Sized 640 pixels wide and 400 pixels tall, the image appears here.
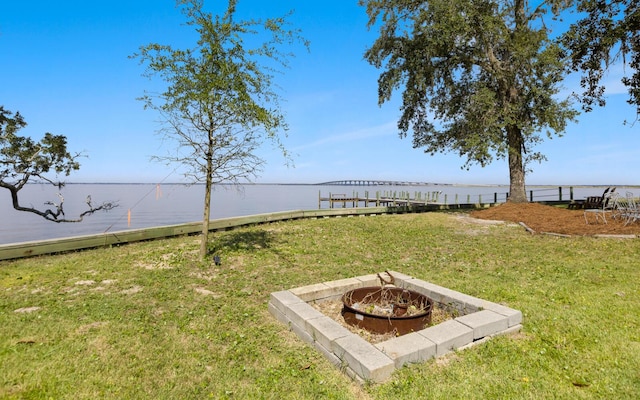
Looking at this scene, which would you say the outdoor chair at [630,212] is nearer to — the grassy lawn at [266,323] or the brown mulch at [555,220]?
the brown mulch at [555,220]

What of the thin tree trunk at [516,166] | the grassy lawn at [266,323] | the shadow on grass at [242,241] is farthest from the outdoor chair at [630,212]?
the shadow on grass at [242,241]

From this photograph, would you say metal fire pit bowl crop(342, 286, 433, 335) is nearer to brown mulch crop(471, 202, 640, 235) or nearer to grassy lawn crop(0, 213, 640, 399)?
grassy lawn crop(0, 213, 640, 399)

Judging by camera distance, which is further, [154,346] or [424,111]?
[424,111]

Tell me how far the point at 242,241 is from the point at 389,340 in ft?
27.5

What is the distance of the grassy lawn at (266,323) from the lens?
3801mm

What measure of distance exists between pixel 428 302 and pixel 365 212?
14.1 meters

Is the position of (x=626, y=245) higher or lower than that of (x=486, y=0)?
lower

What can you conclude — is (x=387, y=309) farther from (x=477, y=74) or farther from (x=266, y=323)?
(x=477, y=74)

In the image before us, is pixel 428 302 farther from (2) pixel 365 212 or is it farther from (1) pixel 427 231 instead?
(2) pixel 365 212

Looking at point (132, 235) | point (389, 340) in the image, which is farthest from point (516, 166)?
point (132, 235)

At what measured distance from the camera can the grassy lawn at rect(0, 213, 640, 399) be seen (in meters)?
3.80

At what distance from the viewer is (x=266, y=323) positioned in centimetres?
564

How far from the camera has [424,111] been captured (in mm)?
23406

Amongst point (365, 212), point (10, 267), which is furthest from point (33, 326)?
point (365, 212)
